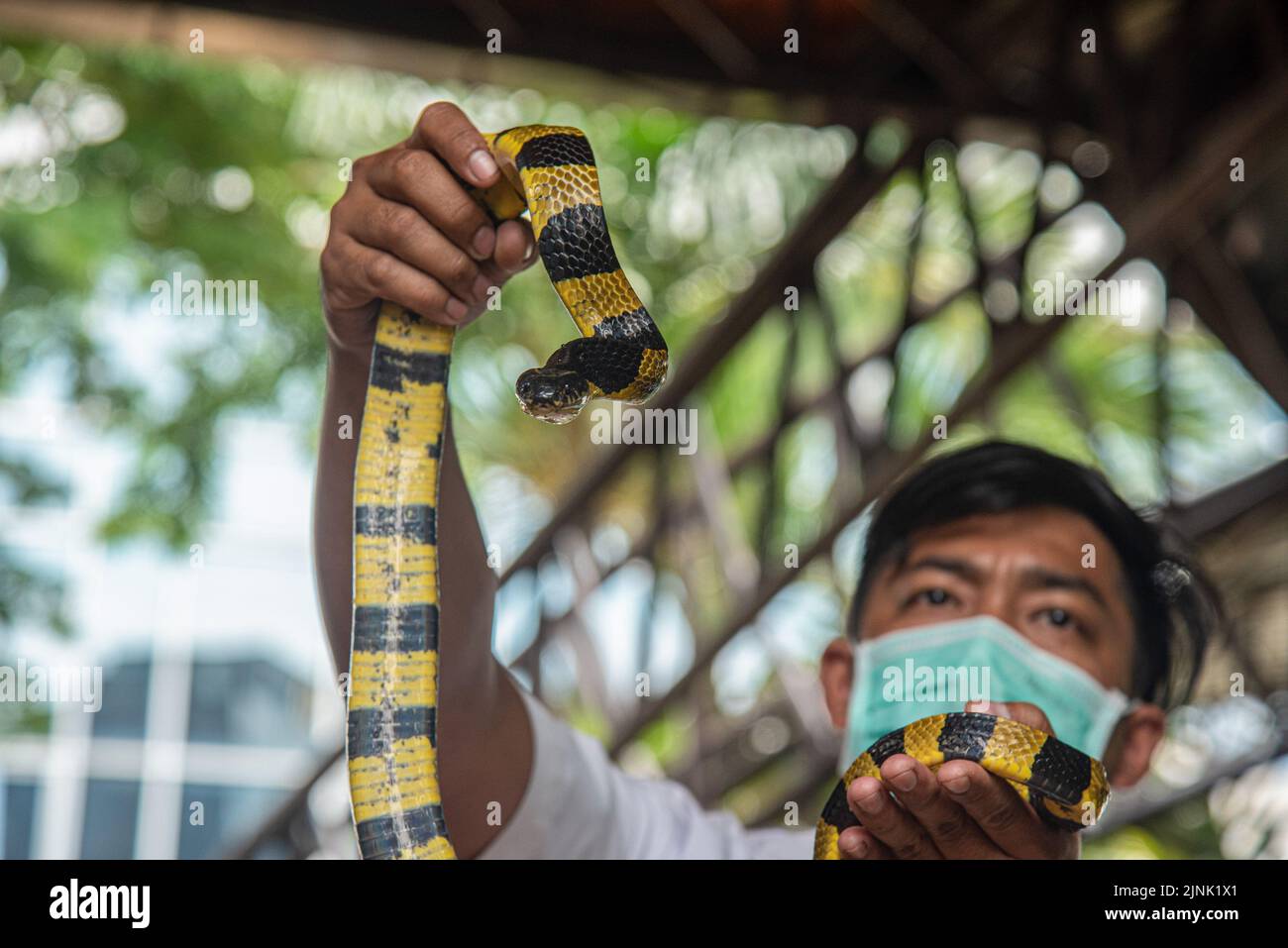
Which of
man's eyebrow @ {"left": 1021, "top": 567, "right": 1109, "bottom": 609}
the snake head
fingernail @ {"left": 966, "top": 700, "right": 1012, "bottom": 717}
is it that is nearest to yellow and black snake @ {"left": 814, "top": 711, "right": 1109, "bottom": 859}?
fingernail @ {"left": 966, "top": 700, "right": 1012, "bottom": 717}

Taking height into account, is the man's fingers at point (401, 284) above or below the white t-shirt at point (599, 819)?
above

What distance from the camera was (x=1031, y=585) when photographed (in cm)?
245

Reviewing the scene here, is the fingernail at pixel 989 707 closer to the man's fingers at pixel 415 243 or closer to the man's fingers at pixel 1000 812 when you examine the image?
the man's fingers at pixel 1000 812

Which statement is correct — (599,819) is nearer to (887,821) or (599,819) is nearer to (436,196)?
(887,821)

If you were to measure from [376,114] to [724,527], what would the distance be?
4245 mm

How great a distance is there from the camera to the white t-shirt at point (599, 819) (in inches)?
83.3

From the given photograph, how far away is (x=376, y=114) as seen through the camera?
8.98 metres

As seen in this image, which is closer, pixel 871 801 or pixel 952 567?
pixel 871 801

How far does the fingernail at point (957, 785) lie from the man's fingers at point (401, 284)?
2.59ft

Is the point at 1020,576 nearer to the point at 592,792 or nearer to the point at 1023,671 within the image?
the point at 1023,671

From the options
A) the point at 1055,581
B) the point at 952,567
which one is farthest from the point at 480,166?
the point at 1055,581

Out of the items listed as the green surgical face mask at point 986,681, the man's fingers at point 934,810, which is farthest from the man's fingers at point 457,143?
the green surgical face mask at point 986,681

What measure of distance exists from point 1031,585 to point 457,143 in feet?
4.64

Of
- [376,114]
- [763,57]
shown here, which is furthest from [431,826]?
[376,114]
